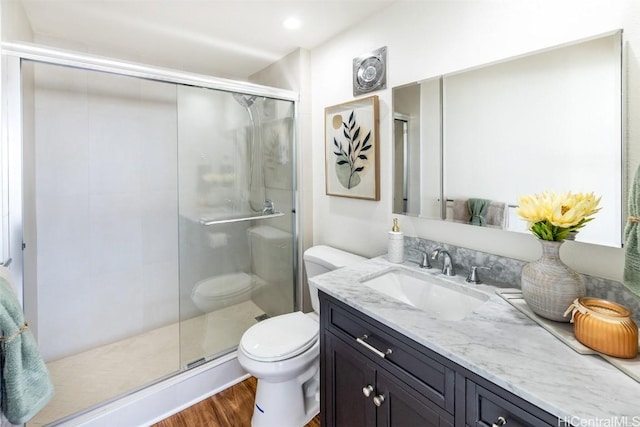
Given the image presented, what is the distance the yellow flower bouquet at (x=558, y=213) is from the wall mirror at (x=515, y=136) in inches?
A: 5.0

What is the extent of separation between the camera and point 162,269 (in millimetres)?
2441

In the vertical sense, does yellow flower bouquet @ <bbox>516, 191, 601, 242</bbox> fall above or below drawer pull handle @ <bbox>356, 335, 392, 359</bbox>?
above

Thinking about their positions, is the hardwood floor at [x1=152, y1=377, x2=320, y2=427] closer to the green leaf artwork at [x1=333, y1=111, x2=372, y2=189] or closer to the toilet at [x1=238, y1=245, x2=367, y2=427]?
the toilet at [x1=238, y1=245, x2=367, y2=427]

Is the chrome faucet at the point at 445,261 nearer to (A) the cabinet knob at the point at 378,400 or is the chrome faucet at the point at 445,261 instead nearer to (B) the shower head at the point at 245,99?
(A) the cabinet knob at the point at 378,400

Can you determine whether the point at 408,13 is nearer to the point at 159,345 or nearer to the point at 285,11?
the point at 285,11

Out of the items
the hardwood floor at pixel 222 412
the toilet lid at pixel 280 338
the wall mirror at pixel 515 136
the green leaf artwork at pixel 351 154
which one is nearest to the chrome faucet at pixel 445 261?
the wall mirror at pixel 515 136

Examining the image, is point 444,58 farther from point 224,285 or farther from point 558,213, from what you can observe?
point 224,285

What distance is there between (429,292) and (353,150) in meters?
0.95

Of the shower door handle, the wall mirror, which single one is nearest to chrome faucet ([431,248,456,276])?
the wall mirror

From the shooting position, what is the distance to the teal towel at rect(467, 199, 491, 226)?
1250 millimetres

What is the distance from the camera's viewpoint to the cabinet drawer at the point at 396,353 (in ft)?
2.69

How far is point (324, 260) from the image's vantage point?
5.94 ft

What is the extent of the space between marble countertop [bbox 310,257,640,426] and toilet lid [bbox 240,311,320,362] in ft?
1.83

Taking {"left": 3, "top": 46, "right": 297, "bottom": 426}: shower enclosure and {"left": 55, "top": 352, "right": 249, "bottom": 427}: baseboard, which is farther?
{"left": 3, "top": 46, "right": 297, "bottom": 426}: shower enclosure
